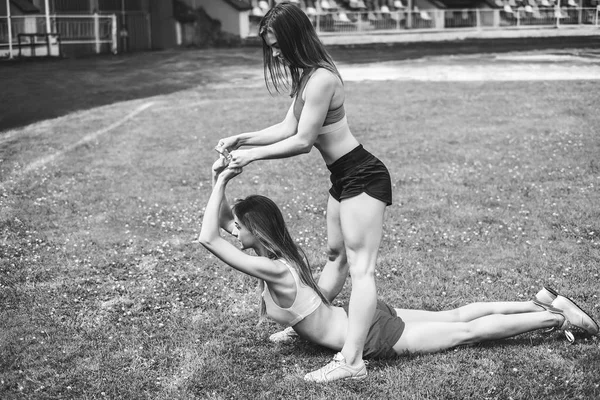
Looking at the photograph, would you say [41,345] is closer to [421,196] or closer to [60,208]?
[60,208]

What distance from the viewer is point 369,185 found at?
4.52 m

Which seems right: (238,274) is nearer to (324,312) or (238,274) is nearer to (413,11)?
(324,312)

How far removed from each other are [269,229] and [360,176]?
663mm

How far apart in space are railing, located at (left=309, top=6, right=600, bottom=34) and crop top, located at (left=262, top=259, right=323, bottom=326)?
32.9 meters

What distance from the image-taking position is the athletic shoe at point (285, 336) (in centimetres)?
514

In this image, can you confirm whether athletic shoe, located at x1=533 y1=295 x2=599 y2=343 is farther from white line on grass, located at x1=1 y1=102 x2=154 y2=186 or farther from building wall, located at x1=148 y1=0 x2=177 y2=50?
building wall, located at x1=148 y1=0 x2=177 y2=50

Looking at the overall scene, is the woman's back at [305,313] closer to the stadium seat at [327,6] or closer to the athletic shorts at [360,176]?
the athletic shorts at [360,176]

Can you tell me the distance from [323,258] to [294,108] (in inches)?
103

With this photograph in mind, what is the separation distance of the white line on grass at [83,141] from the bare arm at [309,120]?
708 cm

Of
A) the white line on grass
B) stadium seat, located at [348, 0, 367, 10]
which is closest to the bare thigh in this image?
the white line on grass

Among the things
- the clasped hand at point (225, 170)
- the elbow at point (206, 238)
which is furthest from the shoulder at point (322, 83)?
the elbow at point (206, 238)

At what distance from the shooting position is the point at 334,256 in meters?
5.11

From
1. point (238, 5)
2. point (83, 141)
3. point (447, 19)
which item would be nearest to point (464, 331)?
point (83, 141)

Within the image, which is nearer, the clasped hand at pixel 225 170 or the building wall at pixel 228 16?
the clasped hand at pixel 225 170
